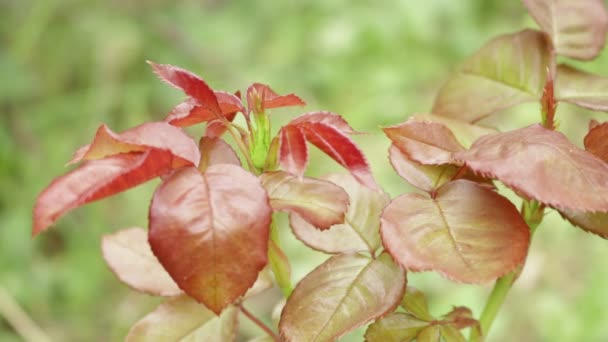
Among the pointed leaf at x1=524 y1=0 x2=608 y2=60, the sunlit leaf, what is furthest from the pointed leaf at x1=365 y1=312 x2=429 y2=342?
the pointed leaf at x1=524 y1=0 x2=608 y2=60

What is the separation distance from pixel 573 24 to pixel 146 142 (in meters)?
0.40

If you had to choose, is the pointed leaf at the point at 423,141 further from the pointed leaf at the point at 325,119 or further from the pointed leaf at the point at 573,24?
the pointed leaf at the point at 573,24

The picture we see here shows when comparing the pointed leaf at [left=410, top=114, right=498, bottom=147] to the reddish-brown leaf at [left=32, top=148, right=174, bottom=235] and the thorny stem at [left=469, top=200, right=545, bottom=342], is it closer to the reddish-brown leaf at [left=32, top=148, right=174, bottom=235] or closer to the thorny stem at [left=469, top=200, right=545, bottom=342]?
the thorny stem at [left=469, top=200, right=545, bottom=342]

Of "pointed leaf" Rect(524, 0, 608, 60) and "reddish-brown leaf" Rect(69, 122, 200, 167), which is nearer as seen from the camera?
"reddish-brown leaf" Rect(69, 122, 200, 167)

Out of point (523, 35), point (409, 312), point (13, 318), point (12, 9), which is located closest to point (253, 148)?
point (409, 312)

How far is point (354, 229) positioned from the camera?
535 millimetres

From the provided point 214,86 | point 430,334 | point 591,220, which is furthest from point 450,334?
point 214,86

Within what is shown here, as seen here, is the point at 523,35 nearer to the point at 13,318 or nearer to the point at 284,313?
the point at 284,313

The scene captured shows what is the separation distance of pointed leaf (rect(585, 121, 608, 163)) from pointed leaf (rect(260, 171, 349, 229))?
0.52 feet

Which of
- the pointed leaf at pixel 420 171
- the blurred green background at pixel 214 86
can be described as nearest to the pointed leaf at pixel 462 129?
the pointed leaf at pixel 420 171

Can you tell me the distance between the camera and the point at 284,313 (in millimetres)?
470

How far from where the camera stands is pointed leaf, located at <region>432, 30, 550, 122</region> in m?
0.60

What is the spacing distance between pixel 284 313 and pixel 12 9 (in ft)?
7.26

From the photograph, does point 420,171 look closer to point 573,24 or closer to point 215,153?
point 215,153
